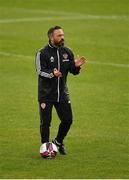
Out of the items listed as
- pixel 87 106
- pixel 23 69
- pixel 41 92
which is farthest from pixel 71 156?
pixel 23 69

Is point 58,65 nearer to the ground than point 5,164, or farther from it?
farther from it

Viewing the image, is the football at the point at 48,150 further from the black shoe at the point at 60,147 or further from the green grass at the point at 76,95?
the black shoe at the point at 60,147

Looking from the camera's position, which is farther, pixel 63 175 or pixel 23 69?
pixel 23 69

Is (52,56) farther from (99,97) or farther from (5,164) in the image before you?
(99,97)

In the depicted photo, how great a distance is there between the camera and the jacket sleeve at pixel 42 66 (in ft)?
53.6

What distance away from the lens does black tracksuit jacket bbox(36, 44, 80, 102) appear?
1644cm

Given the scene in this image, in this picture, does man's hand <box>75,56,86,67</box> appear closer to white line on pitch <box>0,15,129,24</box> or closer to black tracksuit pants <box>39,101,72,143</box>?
black tracksuit pants <box>39,101,72,143</box>

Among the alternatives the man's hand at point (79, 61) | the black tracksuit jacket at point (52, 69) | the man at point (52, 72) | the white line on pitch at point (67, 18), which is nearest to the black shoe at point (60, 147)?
the man at point (52, 72)

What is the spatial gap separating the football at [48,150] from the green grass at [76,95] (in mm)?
136

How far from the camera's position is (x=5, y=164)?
16.1 m

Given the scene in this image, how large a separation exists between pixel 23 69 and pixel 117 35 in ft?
26.1

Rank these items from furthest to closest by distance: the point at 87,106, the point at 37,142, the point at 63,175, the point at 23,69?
the point at 23,69, the point at 87,106, the point at 37,142, the point at 63,175

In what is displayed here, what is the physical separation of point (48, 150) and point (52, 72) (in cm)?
148

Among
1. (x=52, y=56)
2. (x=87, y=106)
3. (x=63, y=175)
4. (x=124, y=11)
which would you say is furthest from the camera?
(x=124, y=11)
